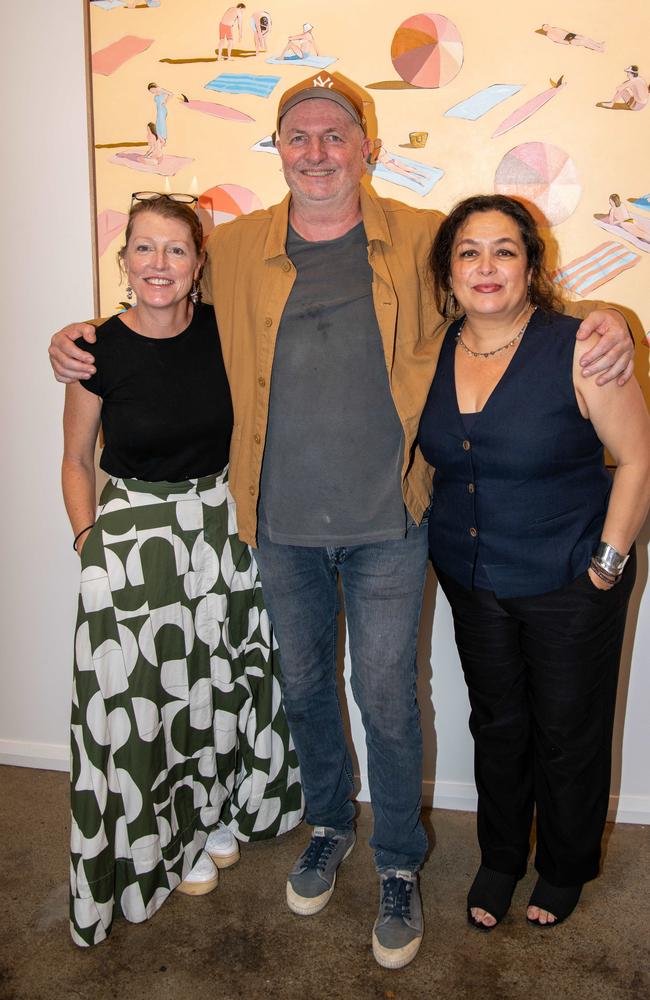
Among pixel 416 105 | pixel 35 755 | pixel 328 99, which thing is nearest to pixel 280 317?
pixel 328 99

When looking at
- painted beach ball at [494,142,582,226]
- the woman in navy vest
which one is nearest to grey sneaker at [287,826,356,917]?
the woman in navy vest

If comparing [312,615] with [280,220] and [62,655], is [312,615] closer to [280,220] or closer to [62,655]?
[280,220]

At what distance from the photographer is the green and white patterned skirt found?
1872 millimetres

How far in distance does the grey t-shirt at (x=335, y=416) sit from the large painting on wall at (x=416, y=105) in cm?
56

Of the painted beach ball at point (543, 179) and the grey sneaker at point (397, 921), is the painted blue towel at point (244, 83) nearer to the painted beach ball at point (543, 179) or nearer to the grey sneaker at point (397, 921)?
the painted beach ball at point (543, 179)

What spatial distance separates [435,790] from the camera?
251 centimetres

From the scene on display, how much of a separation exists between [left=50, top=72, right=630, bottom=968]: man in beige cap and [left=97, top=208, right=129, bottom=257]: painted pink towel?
1.54 ft

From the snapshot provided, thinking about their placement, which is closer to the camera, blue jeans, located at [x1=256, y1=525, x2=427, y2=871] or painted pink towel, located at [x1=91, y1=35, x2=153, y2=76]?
blue jeans, located at [x1=256, y1=525, x2=427, y2=871]

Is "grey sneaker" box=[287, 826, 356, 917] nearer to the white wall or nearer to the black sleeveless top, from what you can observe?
the white wall

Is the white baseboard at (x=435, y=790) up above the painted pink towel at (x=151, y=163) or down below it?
below

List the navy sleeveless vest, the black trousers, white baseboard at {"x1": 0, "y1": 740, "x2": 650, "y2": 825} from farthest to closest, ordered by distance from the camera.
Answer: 1. white baseboard at {"x1": 0, "y1": 740, "x2": 650, "y2": 825}
2. the black trousers
3. the navy sleeveless vest

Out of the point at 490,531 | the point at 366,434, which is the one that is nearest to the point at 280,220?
the point at 366,434

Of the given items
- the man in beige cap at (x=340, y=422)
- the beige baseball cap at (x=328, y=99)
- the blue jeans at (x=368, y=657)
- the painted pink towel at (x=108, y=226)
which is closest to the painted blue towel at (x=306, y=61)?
the beige baseball cap at (x=328, y=99)

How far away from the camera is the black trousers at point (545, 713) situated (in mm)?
1762
